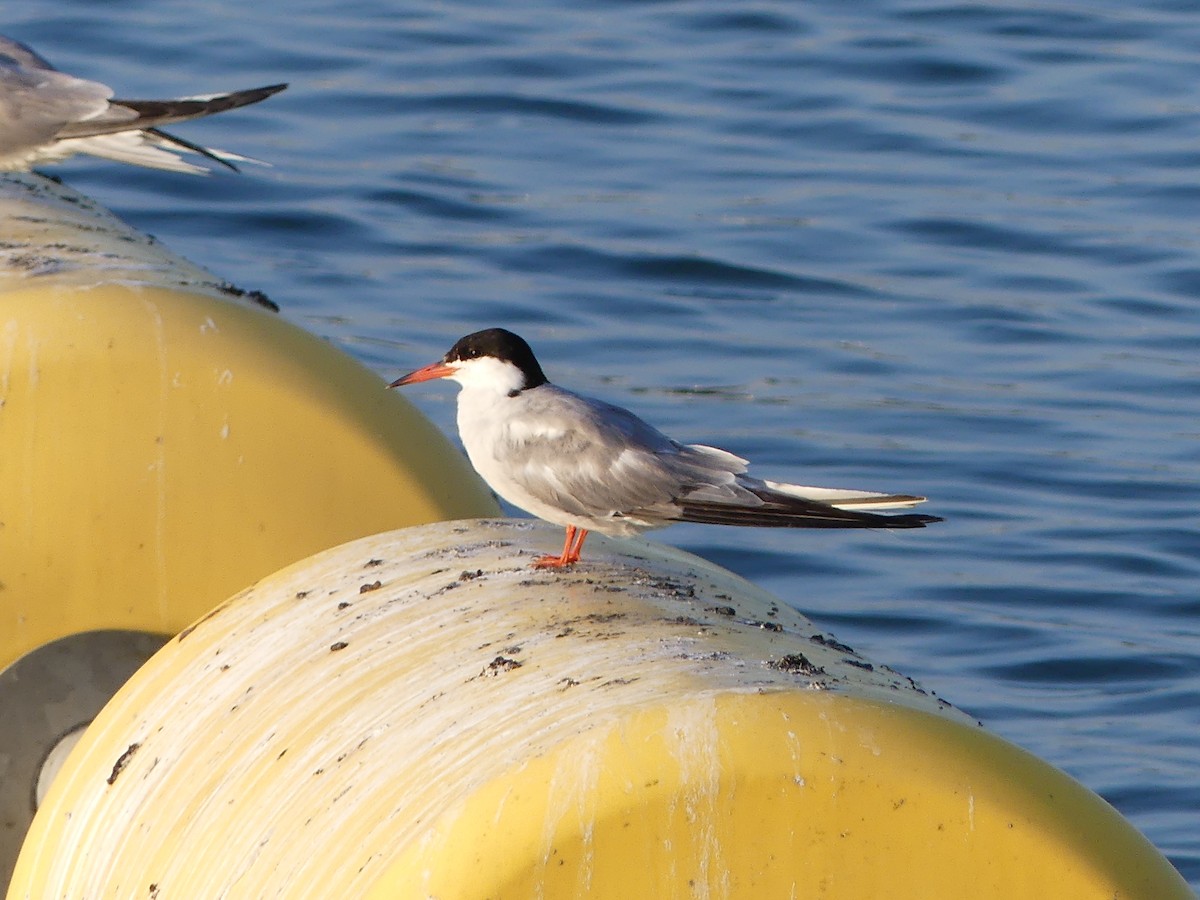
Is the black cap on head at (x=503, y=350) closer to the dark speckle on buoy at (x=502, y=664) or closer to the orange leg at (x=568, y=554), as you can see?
the orange leg at (x=568, y=554)

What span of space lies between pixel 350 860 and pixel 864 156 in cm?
1190

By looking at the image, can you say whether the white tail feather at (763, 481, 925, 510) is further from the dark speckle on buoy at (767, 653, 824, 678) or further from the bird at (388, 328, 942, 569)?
the dark speckle on buoy at (767, 653, 824, 678)

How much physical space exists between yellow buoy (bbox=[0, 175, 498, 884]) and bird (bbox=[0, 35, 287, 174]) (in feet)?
6.69

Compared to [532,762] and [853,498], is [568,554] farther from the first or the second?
[532,762]

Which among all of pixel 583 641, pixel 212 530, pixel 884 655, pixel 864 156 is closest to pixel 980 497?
pixel 884 655

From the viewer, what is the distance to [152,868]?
374 centimetres

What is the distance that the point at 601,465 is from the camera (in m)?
4.46

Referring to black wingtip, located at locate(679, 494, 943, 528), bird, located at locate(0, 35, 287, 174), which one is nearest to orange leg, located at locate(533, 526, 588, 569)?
black wingtip, located at locate(679, 494, 943, 528)

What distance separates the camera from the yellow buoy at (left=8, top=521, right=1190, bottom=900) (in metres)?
2.94

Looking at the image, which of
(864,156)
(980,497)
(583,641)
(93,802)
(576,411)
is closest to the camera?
(583,641)

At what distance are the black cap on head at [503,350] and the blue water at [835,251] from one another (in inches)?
134

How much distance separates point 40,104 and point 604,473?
3.26 metres

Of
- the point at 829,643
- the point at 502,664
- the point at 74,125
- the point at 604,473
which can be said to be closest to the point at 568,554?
the point at 604,473

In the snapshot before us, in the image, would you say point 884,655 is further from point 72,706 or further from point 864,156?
point 864,156
